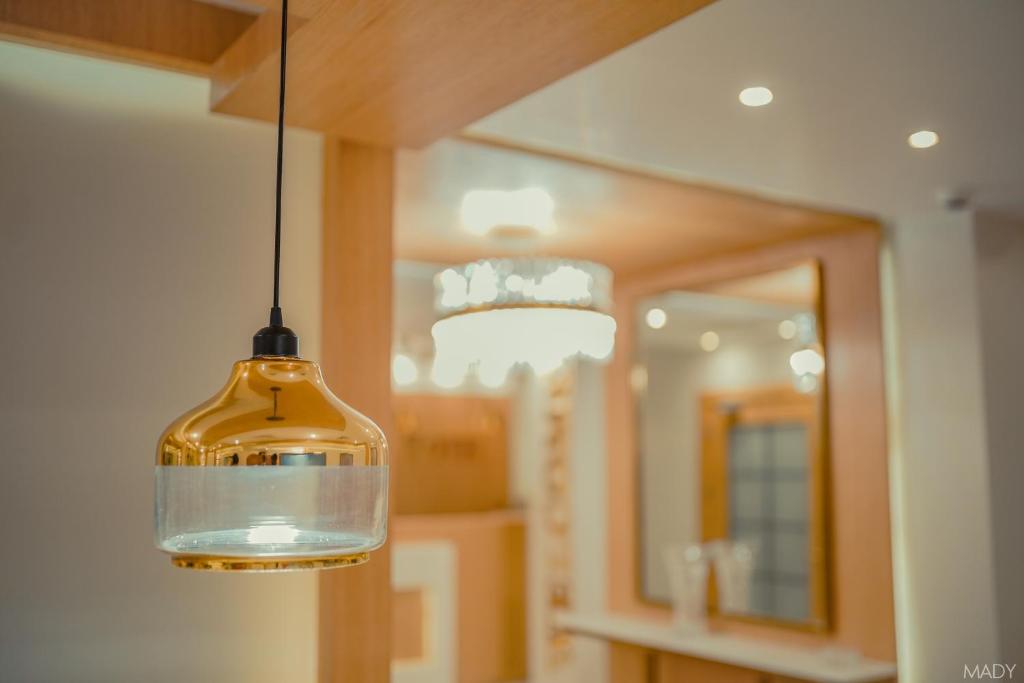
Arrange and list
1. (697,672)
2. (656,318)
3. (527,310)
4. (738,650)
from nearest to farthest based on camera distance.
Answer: (527,310) → (738,650) → (697,672) → (656,318)

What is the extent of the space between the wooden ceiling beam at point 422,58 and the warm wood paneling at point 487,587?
12.9ft

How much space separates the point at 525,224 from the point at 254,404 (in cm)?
331

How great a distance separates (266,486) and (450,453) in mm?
5575

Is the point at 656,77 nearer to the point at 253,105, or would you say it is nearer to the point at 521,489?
the point at 253,105

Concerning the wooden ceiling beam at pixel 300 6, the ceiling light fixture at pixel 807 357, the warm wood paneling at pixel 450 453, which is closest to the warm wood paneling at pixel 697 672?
the ceiling light fixture at pixel 807 357

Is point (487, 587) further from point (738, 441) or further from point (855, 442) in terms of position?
point (855, 442)

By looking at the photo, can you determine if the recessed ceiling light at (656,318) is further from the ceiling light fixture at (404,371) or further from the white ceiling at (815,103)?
the ceiling light fixture at (404,371)

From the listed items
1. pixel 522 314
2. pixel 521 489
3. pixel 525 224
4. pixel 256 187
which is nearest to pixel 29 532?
pixel 256 187

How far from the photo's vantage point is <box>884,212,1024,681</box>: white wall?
4.04 m

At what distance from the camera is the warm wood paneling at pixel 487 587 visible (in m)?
6.23

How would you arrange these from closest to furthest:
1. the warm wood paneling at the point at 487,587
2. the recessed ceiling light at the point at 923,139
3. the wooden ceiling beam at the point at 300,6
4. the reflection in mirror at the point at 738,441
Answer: the wooden ceiling beam at the point at 300,6 → the recessed ceiling light at the point at 923,139 → the reflection in mirror at the point at 738,441 → the warm wood paneling at the point at 487,587

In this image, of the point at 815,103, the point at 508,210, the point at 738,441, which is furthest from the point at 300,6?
the point at 738,441

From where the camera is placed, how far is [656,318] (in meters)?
5.62

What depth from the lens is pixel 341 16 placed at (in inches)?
78.9
